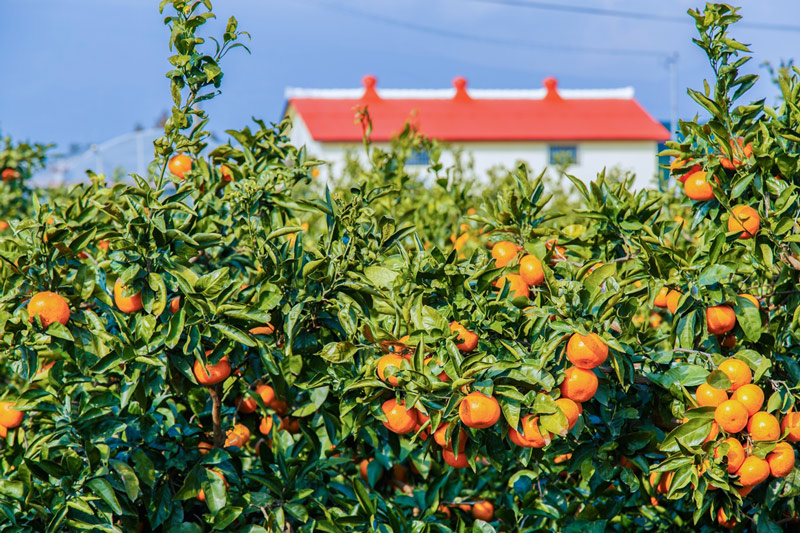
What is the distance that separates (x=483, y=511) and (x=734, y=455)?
95 centimetres

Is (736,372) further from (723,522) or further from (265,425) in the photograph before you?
(265,425)

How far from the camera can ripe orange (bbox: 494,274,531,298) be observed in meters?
1.97

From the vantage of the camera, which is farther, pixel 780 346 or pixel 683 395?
pixel 780 346

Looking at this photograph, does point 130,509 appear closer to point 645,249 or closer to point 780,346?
point 645,249

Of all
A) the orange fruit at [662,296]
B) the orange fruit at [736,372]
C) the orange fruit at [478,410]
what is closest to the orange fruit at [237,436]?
the orange fruit at [478,410]

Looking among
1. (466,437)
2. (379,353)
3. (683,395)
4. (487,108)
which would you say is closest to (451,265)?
(379,353)

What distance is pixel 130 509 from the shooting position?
208 cm

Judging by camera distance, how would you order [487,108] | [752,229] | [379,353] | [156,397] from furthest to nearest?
1. [487,108]
2. [156,397]
3. [752,229]
4. [379,353]

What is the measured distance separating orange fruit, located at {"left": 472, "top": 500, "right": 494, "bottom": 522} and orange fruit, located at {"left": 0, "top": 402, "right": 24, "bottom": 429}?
1.47m

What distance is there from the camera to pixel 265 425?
8.29ft

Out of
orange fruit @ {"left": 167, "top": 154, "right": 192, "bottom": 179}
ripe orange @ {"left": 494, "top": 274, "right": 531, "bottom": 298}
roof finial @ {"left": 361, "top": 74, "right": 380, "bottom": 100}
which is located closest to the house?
roof finial @ {"left": 361, "top": 74, "right": 380, "bottom": 100}

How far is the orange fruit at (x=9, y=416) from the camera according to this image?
91.7 inches

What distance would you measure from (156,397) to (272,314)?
470 mm

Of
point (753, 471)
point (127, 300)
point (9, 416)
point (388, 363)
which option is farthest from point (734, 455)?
point (9, 416)
